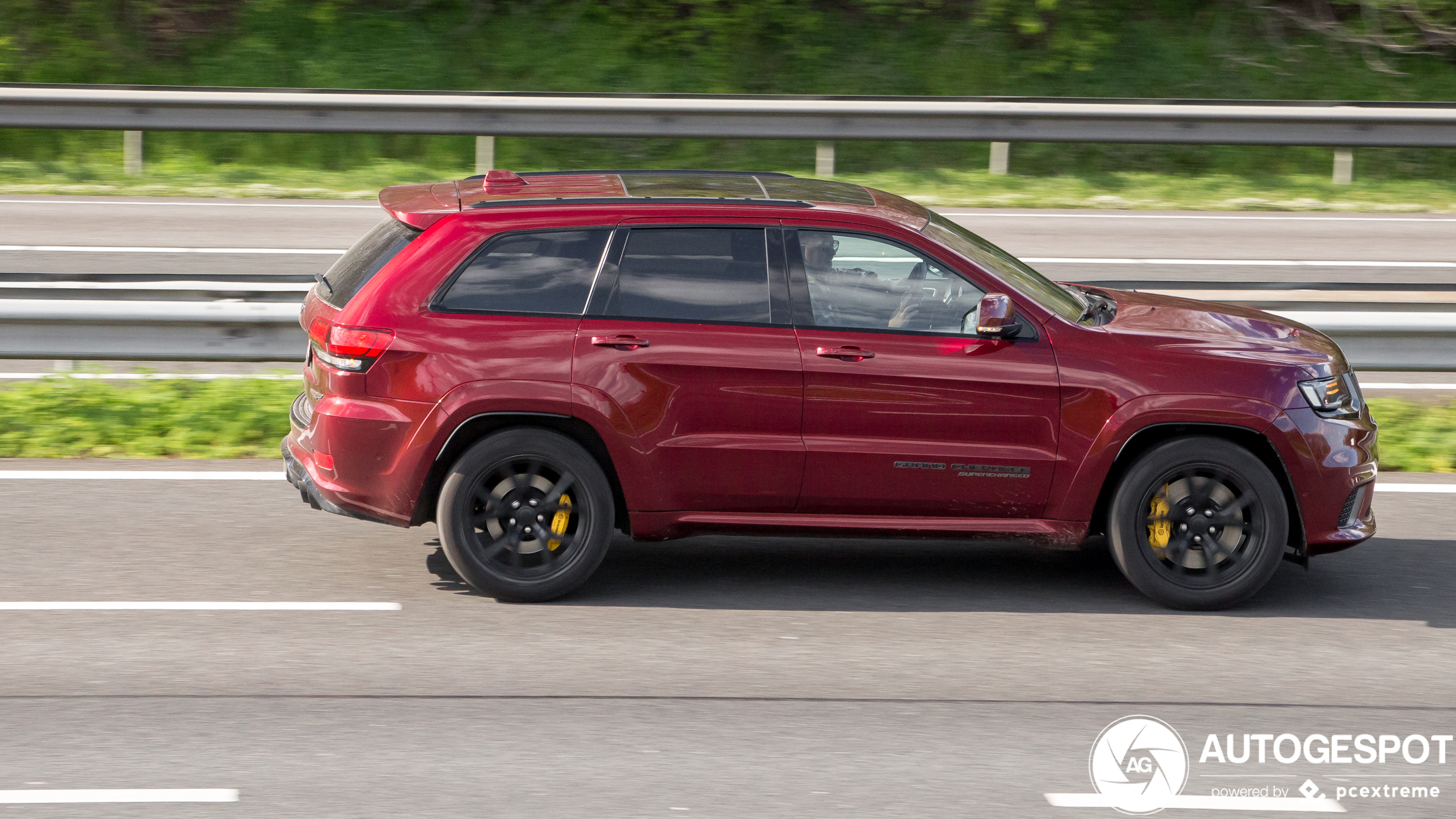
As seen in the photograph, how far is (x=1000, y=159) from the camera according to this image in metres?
17.0

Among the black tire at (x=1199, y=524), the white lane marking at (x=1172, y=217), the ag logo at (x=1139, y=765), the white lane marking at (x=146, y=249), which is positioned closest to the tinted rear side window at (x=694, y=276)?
the black tire at (x=1199, y=524)

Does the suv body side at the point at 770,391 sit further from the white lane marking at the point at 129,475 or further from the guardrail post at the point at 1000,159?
the guardrail post at the point at 1000,159

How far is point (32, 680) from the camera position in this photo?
5.19 metres

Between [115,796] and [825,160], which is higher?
[825,160]

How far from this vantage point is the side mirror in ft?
19.2

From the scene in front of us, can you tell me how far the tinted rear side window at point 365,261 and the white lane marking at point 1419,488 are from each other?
198 inches

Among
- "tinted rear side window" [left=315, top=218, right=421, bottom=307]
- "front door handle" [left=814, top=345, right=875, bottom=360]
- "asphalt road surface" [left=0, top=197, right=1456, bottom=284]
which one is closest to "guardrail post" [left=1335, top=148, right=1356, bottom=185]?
"asphalt road surface" [left=0, top=197, right=1456, bottom=284]

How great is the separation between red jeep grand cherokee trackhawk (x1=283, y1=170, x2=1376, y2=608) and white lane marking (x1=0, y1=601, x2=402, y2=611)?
361 millimetres

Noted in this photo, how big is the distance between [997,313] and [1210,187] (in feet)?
40.0

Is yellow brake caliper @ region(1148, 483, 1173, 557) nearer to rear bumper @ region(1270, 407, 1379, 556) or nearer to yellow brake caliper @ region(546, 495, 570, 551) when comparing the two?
rear bumper @ region(1270, 407, 1379, 556)

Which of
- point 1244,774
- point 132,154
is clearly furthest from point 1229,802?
point 132,154

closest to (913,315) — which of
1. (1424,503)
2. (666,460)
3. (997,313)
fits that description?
(997,313)

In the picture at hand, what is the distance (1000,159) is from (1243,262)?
4.12 metres

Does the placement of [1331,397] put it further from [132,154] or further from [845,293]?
[132,154]
